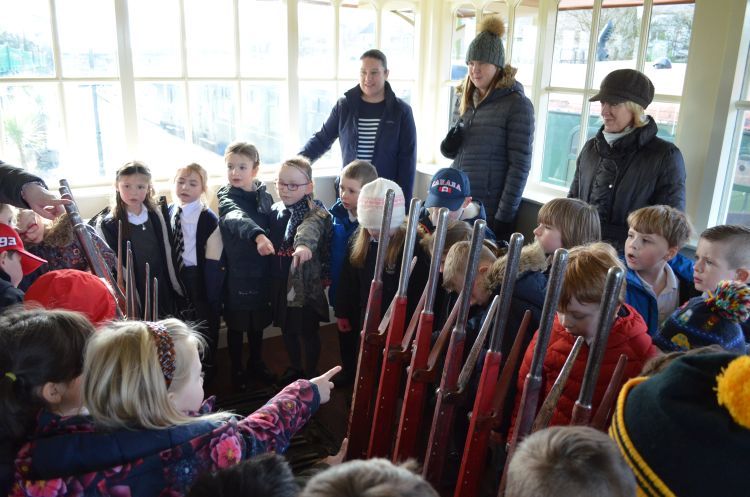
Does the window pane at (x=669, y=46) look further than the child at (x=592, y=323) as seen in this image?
Yes

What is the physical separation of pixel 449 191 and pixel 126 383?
146 centimetres

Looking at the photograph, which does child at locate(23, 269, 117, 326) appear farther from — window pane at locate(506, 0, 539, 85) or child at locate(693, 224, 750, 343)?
window pane at locate(506, 0, 539, 85)

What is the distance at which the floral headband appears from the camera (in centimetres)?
101

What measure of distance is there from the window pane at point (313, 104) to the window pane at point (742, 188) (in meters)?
2.04

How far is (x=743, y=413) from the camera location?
2.00 ft

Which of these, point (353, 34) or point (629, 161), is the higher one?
point (353, 34)

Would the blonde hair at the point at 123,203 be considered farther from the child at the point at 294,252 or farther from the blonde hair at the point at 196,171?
the child at the point at 294,252

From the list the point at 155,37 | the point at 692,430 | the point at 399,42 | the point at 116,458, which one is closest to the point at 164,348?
the point at 116,458

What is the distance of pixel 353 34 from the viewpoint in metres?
3.35

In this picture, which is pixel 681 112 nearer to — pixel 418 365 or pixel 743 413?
pixel 418 365

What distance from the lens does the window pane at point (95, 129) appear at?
108 inches

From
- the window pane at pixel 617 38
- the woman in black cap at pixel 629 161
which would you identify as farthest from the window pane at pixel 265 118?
the woman in black cap at pixel 629 161

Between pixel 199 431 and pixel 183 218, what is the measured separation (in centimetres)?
152

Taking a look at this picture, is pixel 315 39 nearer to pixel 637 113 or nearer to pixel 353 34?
pixel 353 34
